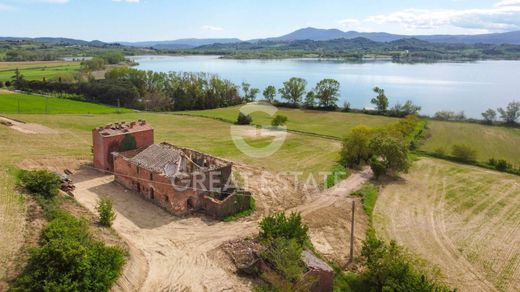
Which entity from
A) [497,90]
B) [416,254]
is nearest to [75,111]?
[416,254]

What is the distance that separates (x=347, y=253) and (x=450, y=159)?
1083 inches

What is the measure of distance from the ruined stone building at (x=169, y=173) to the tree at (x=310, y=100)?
48.1m

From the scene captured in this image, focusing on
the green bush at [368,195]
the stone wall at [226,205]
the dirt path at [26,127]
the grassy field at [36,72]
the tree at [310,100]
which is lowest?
the green bush at [368,195]

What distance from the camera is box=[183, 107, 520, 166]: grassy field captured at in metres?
46.6

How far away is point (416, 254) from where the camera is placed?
21.1 metres

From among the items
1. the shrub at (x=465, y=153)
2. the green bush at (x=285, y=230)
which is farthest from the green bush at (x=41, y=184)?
the shrub at (x=465, y=153)

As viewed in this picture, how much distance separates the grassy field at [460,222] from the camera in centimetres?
2006

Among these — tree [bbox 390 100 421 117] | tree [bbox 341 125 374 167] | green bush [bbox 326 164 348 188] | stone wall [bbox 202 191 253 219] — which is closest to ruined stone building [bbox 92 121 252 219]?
stone wall [bbox 202 191 253 219]

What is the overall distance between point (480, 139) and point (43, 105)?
6442 centimetres

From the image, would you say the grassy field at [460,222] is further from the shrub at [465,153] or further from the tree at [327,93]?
the tree at [327,93]

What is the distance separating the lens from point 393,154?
34.2 meters

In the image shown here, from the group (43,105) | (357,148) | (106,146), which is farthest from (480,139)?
(43,105)

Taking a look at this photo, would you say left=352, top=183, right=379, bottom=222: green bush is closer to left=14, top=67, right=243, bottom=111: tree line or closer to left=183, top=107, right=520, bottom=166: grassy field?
left=183, top=107, right=520, bottom=166: grassy field

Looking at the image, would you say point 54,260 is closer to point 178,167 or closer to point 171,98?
point 178,167
